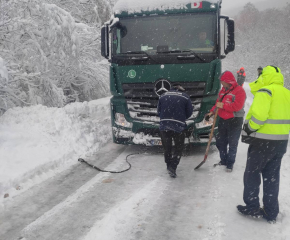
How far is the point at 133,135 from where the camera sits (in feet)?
21.4

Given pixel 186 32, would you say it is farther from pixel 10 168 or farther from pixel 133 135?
pixel 10 168

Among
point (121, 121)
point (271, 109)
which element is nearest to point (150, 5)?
point (121, 121)

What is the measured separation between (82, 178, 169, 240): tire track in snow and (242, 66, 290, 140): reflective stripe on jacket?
182cm

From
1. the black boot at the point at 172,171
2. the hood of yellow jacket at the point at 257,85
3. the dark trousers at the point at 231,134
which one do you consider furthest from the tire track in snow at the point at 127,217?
the hood of yellow jacket at the point at 257,85

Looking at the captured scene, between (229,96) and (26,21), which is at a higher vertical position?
(26,21)

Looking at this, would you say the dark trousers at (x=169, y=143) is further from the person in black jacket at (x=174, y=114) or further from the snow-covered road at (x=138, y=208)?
the snow-covered road at (x=138, y=208)

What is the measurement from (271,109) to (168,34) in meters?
3.46

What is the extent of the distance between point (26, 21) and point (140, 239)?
26.0 ft

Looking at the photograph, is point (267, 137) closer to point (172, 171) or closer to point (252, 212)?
point (252, 212)

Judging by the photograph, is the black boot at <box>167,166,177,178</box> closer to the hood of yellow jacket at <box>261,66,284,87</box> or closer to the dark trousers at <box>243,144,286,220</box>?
the dark trousers at <box>243,144,286,220</box>

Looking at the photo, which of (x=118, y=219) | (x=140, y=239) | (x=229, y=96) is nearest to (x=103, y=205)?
(x=118, y=219)

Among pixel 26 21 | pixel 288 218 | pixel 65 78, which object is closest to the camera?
pixel 288 218

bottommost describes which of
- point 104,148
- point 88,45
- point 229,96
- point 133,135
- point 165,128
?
point 104,148

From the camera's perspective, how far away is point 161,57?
20.2ft
